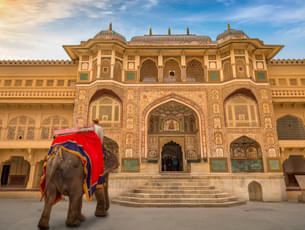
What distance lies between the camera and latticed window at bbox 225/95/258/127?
13836 mm

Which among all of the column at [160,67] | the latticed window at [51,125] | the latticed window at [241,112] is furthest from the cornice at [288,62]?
the latticed window at [51,125]

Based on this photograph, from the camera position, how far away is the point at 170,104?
596 inches

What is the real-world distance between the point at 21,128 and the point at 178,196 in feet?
41.2

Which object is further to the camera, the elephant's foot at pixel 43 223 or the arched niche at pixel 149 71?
the arched niche at pixel 149 71

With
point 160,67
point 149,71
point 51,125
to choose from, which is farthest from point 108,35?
point 51,125

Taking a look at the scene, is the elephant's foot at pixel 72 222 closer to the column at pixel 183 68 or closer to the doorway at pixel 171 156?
the column at pixel 183 68

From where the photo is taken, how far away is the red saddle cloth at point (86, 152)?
4.44 meters

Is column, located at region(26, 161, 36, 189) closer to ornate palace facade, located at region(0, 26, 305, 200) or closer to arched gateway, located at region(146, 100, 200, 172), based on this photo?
ornate palace facade, located at region(0, 26, 305, 200)

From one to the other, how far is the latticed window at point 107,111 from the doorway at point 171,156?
5.35 metres

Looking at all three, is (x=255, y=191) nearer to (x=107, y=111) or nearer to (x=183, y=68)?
(x=183, y=68)

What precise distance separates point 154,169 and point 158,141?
12.7ft

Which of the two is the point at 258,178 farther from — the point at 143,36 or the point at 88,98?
the point at 143,36

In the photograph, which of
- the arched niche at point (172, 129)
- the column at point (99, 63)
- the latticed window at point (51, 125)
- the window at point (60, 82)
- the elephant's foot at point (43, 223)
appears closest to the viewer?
the elephant's foot at point (43, 223)

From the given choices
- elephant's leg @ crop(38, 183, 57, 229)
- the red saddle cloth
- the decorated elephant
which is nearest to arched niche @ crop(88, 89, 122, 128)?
the red saddle cloth
